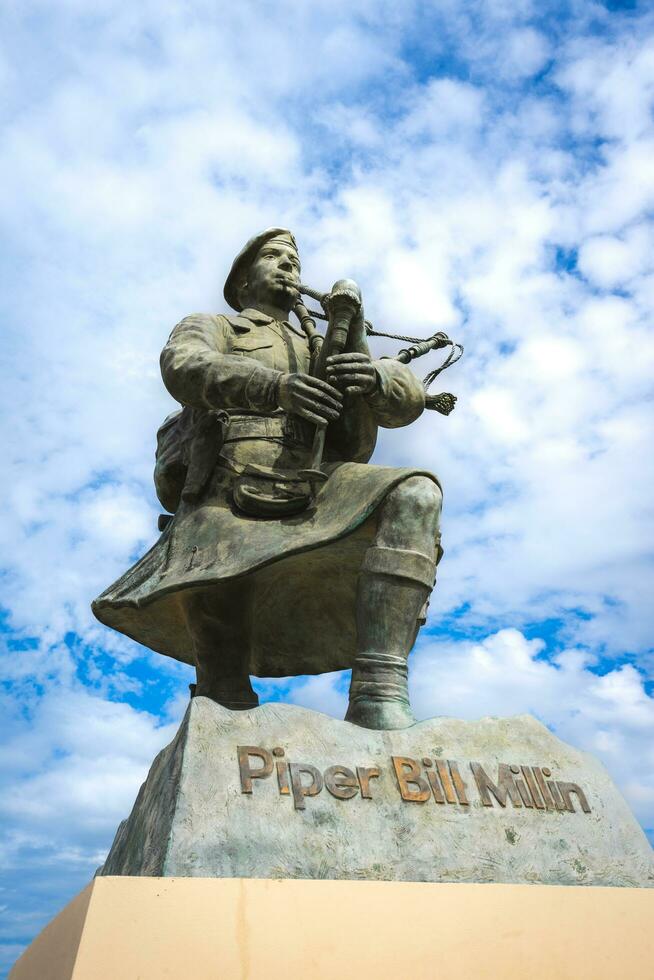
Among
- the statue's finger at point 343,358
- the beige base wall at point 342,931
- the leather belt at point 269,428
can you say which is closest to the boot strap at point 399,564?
the leather belt at point 269,428

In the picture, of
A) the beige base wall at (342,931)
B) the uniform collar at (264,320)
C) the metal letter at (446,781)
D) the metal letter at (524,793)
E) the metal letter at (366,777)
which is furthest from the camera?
the uniform collar at (264,320)

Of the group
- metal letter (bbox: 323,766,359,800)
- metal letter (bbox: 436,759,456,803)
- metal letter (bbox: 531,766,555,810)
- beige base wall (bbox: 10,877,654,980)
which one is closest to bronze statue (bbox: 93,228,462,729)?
metal letter (bbox: 436,759,456,803)

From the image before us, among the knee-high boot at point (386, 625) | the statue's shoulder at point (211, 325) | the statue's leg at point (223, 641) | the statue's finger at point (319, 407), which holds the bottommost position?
the knee-high boot at point (386, 625)

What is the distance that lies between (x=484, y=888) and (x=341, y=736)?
728 millimetres

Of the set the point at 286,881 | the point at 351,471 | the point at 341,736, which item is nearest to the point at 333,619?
the point at 351,471

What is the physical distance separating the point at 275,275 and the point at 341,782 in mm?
3032

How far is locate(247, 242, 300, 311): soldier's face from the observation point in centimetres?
538

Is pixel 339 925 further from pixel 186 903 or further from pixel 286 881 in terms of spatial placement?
pixel 186 903

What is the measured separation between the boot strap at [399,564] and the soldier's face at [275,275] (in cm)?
190

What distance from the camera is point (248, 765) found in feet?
10.8

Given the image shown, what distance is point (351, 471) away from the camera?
14.5 feet

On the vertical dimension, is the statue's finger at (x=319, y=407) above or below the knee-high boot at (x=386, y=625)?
above

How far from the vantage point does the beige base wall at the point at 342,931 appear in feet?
8.80

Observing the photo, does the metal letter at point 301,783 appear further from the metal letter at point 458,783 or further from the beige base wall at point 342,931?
the metal letter at point 458,783
